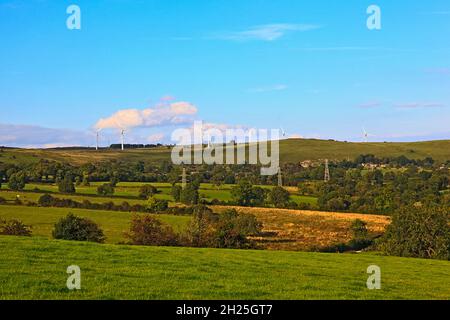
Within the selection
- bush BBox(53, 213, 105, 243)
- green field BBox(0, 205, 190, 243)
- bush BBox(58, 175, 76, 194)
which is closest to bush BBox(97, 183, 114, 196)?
bush BBox(58, 175, 76, 194)

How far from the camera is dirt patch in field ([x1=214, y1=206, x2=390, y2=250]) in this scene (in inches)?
2995

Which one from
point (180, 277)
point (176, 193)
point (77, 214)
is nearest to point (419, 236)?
point (180, 277)

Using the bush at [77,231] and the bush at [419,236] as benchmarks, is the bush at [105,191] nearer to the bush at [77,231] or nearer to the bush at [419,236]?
the bush at [77,231]

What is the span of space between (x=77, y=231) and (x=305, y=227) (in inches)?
1702

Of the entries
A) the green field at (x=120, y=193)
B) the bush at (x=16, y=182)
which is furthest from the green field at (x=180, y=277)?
the bush at (x=16, y=182)

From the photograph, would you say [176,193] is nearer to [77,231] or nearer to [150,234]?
[77,231]

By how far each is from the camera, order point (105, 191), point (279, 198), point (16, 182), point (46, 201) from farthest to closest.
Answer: point (16, 182) < point (279, 198) < point (105, 191) < point (46, 201)

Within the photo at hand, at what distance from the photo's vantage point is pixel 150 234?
5500 centimetres

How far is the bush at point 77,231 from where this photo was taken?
54.9 metres

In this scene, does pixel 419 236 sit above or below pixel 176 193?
below

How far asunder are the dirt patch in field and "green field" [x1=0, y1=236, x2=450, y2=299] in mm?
42736

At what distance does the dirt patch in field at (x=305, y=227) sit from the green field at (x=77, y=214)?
1315cm

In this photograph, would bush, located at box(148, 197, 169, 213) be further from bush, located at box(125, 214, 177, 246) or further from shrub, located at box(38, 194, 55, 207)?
bush, located at box(125, 214, 177, 246)
